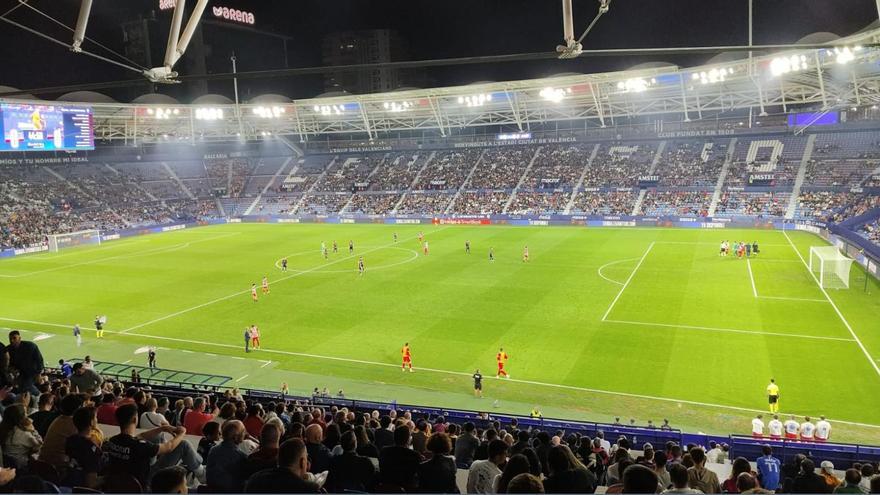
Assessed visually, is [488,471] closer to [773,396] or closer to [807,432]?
[807,432]

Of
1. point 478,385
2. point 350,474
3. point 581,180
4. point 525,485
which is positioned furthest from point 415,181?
point 525,485

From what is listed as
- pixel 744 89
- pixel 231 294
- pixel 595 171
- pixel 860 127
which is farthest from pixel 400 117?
pixel 860 127

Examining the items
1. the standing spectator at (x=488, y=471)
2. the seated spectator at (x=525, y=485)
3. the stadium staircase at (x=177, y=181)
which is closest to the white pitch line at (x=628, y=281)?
the standing spectator at (x=488, y=471)

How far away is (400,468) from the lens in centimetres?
586

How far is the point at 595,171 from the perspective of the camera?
73.5 meters

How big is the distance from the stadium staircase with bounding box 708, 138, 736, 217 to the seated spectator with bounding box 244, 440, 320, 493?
63.4 metres

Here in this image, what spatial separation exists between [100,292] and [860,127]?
74.1 m

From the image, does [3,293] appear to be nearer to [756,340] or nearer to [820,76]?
[756,340]

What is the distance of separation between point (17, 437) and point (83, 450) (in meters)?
1.34

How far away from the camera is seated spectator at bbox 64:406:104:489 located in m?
6.31

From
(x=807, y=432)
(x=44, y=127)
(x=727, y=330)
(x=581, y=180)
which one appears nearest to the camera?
(x=807, y=432)

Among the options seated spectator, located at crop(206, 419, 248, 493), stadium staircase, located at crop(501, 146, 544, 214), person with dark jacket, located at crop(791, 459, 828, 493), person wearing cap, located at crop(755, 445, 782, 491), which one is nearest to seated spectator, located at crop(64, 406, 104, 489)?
seated spectator, located at crop(206, 419, 248, 493)

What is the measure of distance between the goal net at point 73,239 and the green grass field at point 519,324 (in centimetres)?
687

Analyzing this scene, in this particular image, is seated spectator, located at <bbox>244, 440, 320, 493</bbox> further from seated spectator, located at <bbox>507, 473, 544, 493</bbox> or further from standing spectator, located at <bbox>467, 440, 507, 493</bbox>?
standing spectator, located at <bbox>467, 440, 507, 493</bbox>
